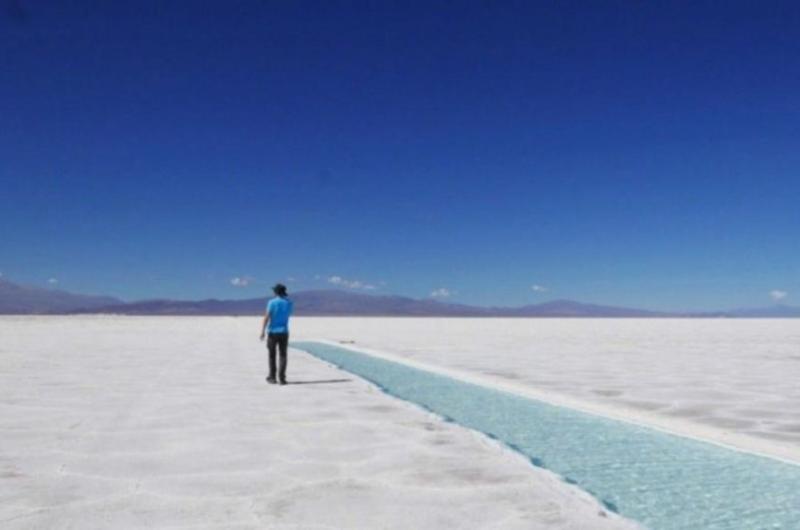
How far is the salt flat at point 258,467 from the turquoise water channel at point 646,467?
425 millimetres

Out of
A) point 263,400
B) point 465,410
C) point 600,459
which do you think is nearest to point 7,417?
point 263,400

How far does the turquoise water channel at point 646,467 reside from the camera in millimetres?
5395

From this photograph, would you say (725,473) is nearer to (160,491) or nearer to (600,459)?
(600,459)

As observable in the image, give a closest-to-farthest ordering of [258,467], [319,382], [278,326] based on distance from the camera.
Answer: [258,467] < [278,326] < [319,382]

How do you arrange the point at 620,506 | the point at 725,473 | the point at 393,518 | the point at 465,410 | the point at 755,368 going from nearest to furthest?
the point at 393,518 → the point at 620,506 → the point at 725,473 → the point at 465,410 → the point at 755,368

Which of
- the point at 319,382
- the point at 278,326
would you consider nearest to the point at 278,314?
the point at 278,326

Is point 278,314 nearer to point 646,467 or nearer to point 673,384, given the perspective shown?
point 673,384

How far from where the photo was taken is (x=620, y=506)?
18.2ft

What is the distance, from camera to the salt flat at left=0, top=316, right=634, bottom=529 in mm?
5039

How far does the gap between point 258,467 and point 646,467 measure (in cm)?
344

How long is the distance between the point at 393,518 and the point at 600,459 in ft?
10.1

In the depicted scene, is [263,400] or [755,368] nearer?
[263,400]

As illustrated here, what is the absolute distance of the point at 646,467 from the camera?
694 cm

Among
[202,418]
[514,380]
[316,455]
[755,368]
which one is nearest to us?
[316,455]
